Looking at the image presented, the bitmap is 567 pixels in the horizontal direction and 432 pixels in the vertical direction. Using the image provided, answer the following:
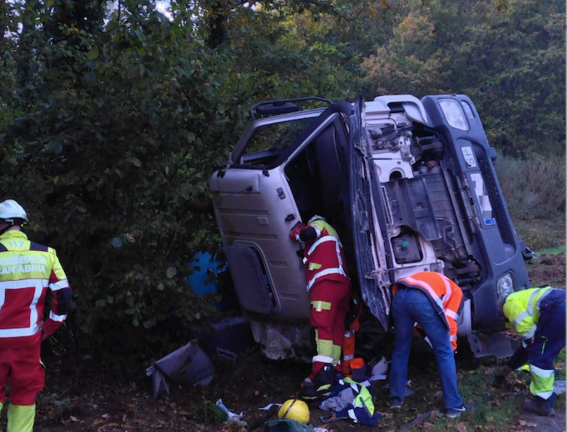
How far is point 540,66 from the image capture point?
18.5m

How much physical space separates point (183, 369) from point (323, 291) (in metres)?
1.55

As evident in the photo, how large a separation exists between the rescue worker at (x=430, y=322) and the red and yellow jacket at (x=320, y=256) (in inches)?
19.6

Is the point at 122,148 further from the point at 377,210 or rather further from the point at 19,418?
the point at 19,418

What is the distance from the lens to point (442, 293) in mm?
4871

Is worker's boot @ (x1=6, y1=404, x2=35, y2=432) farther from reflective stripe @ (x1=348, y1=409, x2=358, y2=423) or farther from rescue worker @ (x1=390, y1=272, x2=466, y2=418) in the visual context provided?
rescue worker @ (x1=390, y1=272, x2=466, y2=418)

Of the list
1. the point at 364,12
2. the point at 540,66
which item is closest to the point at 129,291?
the point at 364,12

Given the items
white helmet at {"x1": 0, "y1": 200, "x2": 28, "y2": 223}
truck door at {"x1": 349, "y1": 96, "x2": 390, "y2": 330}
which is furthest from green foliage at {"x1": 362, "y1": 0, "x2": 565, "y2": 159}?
white helmet at {"x1": 0, "y1": 200, "x2": 28, "y2": 223}

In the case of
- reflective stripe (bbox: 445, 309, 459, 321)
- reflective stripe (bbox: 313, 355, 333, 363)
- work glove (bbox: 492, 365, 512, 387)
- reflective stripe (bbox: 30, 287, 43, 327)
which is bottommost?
work glove (bbox: 492, 365, 512, 387)

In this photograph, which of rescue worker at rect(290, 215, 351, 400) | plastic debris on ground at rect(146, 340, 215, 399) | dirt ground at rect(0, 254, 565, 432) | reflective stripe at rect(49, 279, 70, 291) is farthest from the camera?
plastic debris on ground at rect(146, 340, 215, 399)

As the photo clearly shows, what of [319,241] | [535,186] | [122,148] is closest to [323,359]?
[319,241]

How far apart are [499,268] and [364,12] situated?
6.25m

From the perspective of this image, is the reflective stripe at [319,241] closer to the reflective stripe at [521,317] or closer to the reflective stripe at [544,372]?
the reflective stripe at [521,317]

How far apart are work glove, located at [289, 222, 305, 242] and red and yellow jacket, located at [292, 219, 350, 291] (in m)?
0.05

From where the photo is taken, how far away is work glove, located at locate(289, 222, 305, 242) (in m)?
5.34
